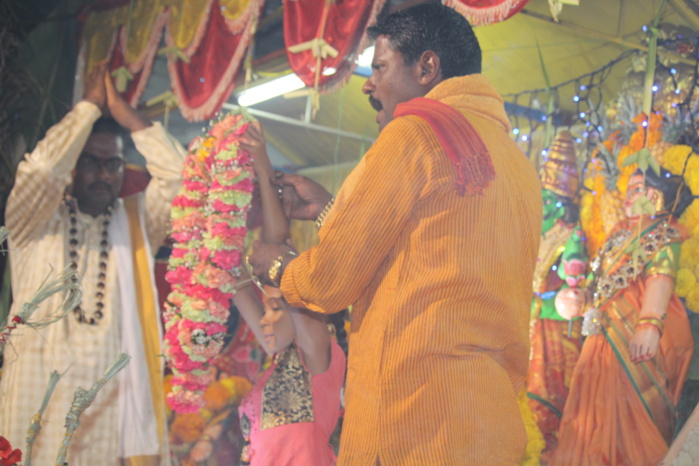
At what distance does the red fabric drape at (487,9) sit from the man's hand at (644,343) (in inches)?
38.5

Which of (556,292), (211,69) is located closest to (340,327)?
(556,292)

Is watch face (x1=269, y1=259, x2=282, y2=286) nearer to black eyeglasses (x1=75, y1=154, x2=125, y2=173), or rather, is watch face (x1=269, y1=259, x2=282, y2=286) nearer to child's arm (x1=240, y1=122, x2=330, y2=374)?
child's arm (x1=240, y1=122, x2=330, y2=374)

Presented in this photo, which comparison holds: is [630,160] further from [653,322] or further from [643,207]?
[653,322]

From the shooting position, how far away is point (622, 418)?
1911 millimetres

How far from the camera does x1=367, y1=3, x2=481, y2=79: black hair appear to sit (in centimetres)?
192

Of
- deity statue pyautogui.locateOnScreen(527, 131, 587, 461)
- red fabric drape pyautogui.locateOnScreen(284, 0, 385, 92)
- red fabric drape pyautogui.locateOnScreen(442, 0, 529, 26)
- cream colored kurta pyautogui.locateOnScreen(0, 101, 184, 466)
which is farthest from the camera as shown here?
cream colored kurta pyautogui.locateOnScreen(0, 101, 184, 466)

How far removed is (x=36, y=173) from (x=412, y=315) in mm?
2086

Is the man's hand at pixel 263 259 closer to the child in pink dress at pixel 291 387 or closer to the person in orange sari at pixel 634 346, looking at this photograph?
the child in pink dress at pixel 291 387

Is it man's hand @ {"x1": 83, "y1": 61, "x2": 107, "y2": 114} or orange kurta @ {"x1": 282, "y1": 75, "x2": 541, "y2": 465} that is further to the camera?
man's hand @ {"x1": 83, "y1": 61, "x2": 107, "y2": 114}

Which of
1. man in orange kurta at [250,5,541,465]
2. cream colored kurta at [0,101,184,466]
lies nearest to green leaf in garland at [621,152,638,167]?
man in orange kurta at [250,5,541,465]

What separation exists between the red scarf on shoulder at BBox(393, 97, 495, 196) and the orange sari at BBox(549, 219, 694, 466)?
537 mm

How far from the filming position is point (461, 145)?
1714 mm

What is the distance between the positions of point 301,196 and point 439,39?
2.65 ft

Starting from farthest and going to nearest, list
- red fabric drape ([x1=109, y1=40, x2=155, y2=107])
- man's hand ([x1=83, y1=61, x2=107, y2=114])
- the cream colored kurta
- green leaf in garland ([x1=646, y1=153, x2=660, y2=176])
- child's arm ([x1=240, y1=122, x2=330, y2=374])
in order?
red fabric drape ([x1=109, y1=40, x2=155, y2=107]), man's hand ([x1=83, y1=61, x2=107, y2=114]), the cream colored kurta, child's arm ([x1=240, y1=122, x2=330, y2=374]), green leaf in garland ([x1=646, y1=153, x2=660, y2=176])
